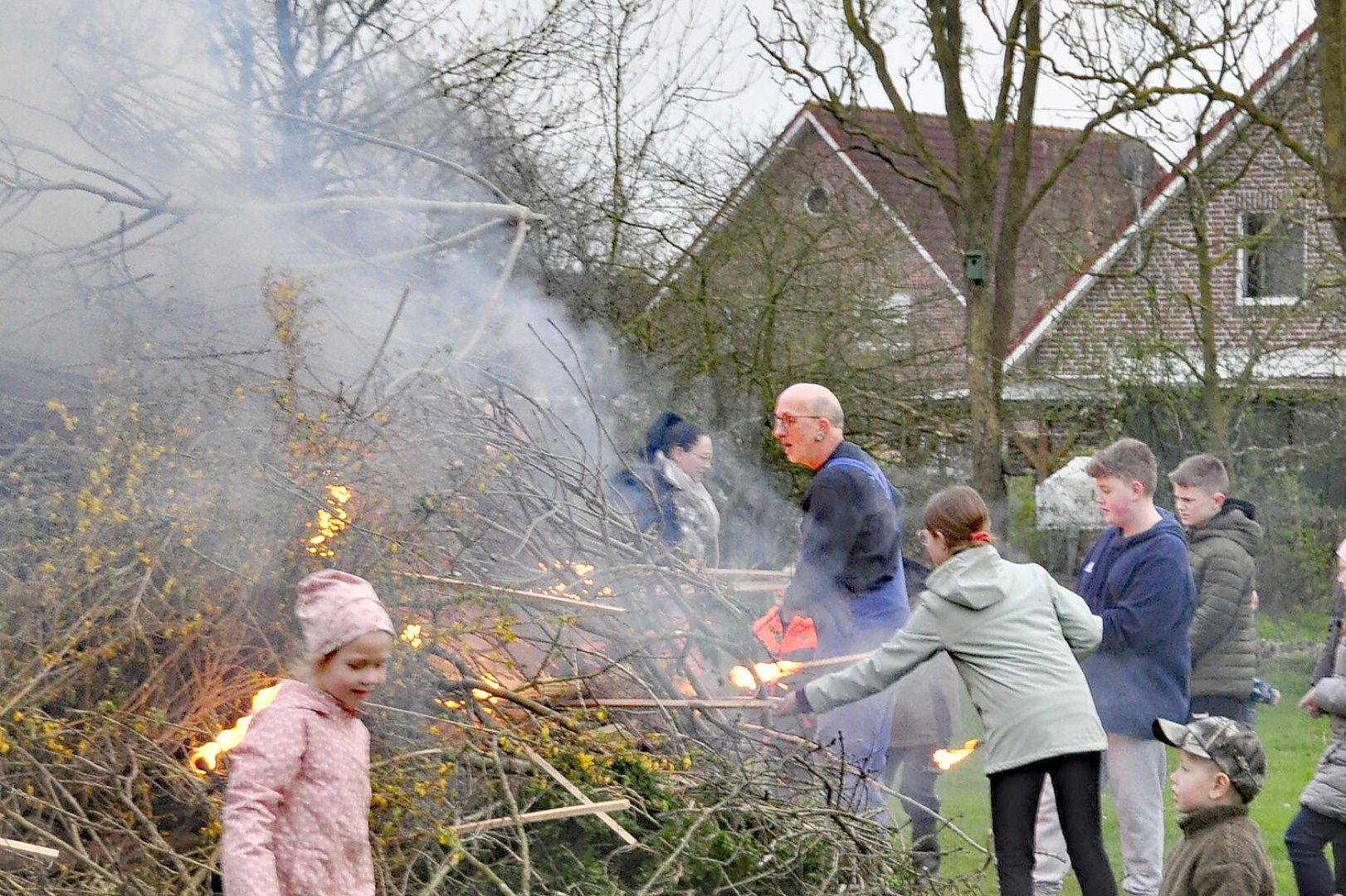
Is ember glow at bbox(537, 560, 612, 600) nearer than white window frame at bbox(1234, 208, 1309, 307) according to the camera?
Yes

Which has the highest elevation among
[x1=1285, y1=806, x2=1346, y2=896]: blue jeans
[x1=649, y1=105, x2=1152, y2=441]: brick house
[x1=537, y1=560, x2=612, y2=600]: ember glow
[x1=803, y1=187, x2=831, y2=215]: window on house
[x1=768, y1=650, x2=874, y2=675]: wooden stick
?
[x1=803, y1=187, x2=831, y2=215]: window on house

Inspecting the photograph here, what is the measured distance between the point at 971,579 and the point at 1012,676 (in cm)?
33

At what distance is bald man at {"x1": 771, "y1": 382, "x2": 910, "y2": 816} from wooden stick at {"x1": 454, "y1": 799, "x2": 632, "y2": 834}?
1.42 metres

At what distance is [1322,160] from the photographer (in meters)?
11.2

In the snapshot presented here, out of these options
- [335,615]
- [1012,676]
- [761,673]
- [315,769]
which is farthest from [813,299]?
[315,769]

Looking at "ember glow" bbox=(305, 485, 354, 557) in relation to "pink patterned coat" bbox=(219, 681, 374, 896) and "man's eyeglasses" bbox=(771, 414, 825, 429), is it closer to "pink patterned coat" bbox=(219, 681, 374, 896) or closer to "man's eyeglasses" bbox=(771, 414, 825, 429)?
"pink patterned coat" bbox=(219, 681, 374, 896)

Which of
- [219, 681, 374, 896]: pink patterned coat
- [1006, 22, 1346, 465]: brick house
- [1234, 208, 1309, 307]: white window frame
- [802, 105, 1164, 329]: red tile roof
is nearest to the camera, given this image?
[219, 681, 374, 896]: pink patterned coat

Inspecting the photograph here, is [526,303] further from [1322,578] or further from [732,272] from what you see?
[1322,578]

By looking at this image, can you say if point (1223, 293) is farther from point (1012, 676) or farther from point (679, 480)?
point (1012, 676)

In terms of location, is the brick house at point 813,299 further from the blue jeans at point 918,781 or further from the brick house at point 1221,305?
the blue jeans at point 918,781

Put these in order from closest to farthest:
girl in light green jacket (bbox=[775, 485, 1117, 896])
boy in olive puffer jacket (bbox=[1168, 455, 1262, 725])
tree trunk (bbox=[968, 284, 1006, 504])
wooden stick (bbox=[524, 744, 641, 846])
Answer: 1. wooden stick (bbox=[524, 744, 641, 846])
2. girl in light green jacket (bbox=[775, 485, 1117, 896])
3. boy in olive puffer jacket (bbox=[1168, 455, 1262, 725])
4. tree trunk (bbox=[968, 284, 1006, 504])

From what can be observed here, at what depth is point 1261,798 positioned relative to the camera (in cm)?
794

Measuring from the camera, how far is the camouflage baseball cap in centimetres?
442

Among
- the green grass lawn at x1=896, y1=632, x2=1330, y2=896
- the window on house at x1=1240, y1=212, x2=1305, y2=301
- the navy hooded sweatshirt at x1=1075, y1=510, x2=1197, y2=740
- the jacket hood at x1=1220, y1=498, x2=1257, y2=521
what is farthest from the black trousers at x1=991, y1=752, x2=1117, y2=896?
the window on house at x1=1240, y1=212, x2=1305, y2=301
